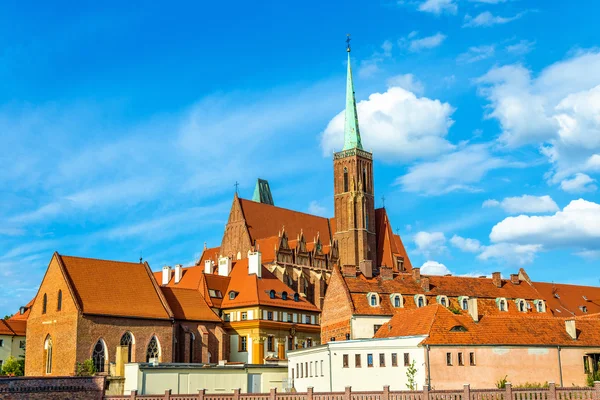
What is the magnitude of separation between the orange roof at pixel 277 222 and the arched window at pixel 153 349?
1645 inches

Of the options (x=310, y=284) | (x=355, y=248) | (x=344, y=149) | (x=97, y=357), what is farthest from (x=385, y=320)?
(x=344, y=149)

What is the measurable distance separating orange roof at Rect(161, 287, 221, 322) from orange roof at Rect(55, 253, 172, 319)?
217 cm

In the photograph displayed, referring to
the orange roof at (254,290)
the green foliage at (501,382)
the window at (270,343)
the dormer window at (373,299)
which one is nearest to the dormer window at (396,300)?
the dormer window at (373,299)

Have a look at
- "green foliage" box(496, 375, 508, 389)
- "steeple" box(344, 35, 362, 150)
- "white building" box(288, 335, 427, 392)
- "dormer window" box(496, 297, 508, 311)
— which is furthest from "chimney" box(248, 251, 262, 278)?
"steeple" box(344, 35, 362, 150)

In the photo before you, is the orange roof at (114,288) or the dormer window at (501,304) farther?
the dormer window at (501,304)

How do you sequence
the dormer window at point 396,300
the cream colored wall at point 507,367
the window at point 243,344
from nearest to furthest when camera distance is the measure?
the cream colored wall at point 507,367 < the dormer window at point 396,300 < the window at point 243,344

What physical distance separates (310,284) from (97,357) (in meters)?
44.9

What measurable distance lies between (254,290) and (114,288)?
1686 cm

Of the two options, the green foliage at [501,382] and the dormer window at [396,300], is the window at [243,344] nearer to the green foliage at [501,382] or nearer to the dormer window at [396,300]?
the dormer window at [396,300]

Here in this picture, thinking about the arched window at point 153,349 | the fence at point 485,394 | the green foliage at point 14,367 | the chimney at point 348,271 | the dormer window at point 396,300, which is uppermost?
the chimney at point 348,271

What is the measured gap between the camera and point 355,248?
11856 cm

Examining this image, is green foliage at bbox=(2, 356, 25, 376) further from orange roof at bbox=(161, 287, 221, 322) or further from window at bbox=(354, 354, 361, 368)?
window at bbox=(354, 354, 361, 368)

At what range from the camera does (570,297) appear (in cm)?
9406

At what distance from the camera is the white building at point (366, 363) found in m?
50.6
